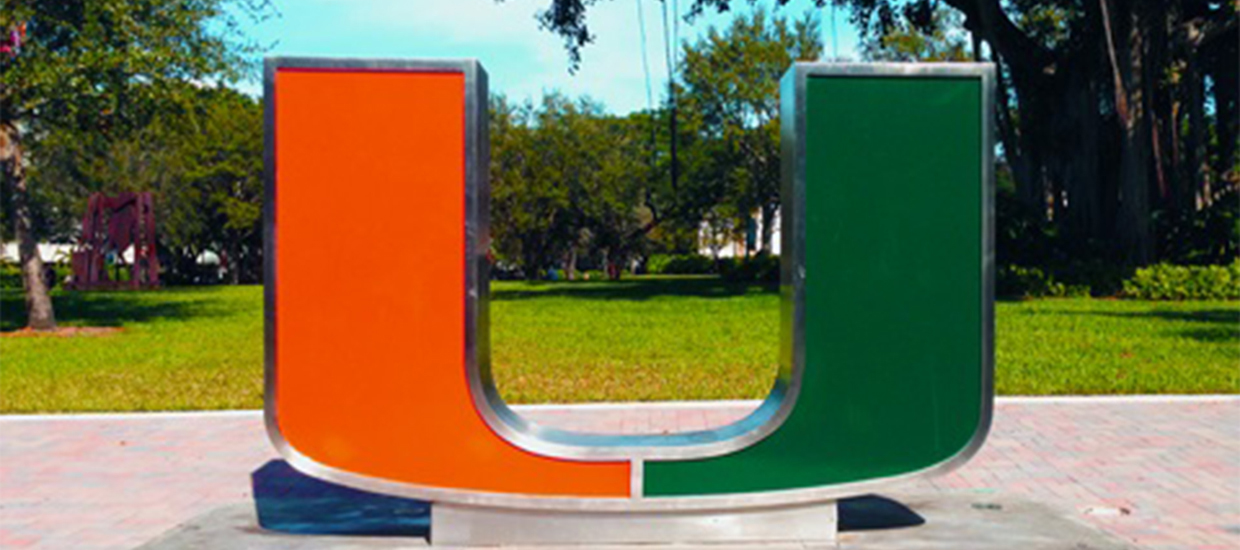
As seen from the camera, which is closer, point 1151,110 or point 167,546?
point 167,546

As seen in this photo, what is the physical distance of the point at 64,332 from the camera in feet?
71.4

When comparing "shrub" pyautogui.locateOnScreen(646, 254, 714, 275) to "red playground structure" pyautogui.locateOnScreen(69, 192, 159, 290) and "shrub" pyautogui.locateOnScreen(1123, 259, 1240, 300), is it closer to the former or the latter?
"red playground structure" pyautogui.locateOnScreen(69, 192, 159, 290)

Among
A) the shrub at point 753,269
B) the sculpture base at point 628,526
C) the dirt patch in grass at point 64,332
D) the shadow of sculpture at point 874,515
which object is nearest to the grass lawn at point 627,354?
the dirt patch in grass at point 64,332

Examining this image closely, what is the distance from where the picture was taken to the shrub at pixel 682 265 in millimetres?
68875

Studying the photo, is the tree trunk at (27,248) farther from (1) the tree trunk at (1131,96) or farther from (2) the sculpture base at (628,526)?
(1) the tree trunk at (1131,96)

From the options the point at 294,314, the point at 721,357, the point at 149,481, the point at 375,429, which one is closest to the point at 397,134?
the point at 294,314

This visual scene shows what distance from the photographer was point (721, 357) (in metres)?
15.5

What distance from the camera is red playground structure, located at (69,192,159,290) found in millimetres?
38594

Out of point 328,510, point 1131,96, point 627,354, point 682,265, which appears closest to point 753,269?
point 1131,96

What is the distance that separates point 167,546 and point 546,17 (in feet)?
78.6

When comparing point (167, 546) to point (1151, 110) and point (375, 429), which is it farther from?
point (1151, 110)

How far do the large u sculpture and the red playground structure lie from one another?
33972 millimetres

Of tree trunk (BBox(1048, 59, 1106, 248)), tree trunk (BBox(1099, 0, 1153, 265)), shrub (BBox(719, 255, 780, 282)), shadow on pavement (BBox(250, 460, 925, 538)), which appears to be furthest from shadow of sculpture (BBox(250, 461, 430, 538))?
shrub (BBox(719, 255, 780, 282))

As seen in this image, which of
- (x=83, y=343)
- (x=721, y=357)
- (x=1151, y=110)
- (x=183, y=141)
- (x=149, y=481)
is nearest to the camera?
(x=149, y=481)
